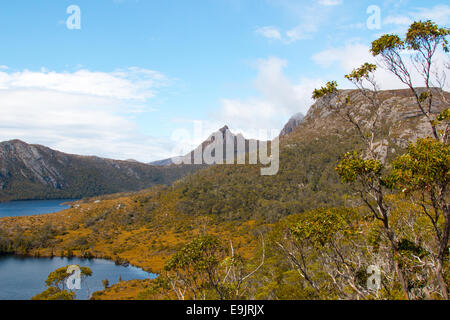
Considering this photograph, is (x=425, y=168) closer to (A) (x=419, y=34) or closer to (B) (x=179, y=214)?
(A) (x=419, y=34)

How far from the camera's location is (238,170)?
150 m

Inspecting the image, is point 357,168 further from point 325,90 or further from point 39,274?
point 39,274

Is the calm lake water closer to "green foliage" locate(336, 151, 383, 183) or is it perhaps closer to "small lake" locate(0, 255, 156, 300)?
"small lake" locate(0, 255, 156, 300)

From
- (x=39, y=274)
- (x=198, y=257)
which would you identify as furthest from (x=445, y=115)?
(x=39, y=274)

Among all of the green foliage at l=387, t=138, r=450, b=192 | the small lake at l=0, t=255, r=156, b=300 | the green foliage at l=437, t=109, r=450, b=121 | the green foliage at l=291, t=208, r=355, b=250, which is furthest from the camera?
the small lake at l=0, t=255, r=156, b=300

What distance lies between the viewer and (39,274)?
234ft

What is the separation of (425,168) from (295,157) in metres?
141

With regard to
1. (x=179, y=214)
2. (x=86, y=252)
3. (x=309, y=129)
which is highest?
(x=309, y=129)

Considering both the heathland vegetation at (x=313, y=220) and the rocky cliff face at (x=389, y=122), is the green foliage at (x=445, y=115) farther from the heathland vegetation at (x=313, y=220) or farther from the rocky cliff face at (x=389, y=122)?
the rocky cliff face at (x=389, y=122)

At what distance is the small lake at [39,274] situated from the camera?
6069 centimetres

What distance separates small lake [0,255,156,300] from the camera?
60688 mm

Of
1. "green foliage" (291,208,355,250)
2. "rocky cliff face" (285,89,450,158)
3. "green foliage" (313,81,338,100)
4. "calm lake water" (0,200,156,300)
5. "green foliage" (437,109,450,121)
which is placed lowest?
"calm lake water" (0,200,156,300)

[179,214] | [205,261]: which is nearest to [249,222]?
[179,214]

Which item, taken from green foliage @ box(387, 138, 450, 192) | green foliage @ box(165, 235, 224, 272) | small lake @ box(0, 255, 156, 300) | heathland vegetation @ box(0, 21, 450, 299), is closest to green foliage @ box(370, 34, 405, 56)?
heathland vegetation @ box(0, 21, 450, 299)
